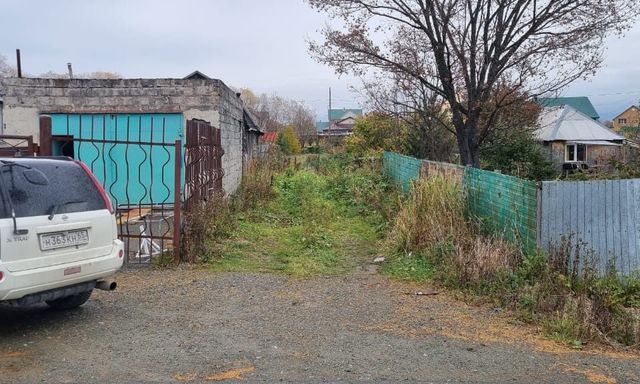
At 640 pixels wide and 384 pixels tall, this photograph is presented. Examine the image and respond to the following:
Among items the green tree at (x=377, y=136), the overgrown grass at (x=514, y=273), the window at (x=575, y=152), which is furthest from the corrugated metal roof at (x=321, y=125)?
the overgrown grass at (x=514, y=273)

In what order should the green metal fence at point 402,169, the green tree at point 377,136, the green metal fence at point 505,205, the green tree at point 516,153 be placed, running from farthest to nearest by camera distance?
the green tree at point 377,136 < the green tree at point 516,153 < the green metal fence at point 402,169 < the green metal fence at point 505,205

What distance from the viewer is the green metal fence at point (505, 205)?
730 centimetres

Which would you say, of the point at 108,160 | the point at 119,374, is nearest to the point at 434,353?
the point at 119,374

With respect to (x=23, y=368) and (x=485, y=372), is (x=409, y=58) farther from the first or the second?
(x=23, y=368)

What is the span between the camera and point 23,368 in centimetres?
431

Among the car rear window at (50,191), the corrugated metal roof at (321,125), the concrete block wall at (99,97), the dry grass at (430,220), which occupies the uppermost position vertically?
the corrugated metal roof at (321,125)

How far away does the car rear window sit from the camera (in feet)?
15.6

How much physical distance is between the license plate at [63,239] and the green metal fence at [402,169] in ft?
28.9

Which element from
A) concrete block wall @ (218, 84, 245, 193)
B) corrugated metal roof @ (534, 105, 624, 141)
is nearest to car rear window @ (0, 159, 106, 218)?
concrete block wall @ (218, 84, 245, 193)

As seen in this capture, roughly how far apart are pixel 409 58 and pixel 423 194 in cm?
650

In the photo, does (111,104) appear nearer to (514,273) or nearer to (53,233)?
(53,233)

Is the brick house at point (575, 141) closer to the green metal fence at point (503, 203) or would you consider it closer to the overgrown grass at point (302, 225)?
the overgrown grass at point (302, 225)

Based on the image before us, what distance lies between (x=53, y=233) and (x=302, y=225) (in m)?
7.15

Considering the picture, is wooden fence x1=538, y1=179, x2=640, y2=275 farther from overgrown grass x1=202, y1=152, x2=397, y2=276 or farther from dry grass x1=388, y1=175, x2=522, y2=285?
overgrown grass x1=202, y1=152, x2=397, y2=276
